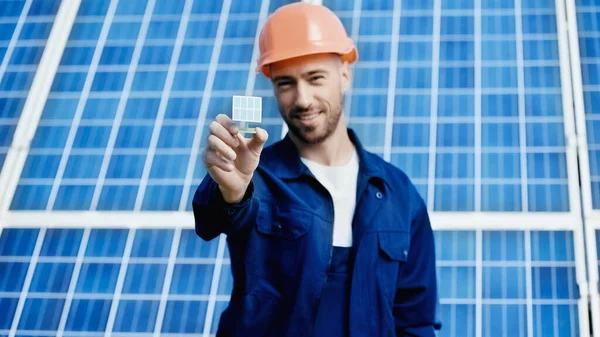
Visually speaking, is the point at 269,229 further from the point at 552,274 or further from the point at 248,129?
the point at 552,274

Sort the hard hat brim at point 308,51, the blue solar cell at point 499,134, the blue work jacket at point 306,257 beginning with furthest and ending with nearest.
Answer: the blue solar cell at point 499,134, the hard hat brim at point 308,51, the blue work jacket at point 306,257

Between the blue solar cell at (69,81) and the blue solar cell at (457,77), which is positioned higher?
the blue solar cell at (457,77)

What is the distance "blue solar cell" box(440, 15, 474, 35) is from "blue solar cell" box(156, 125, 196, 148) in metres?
1.29

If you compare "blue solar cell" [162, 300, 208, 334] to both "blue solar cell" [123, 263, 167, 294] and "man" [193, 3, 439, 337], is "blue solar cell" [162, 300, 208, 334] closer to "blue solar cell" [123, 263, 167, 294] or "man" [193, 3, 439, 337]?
"blue solar cell" [123, 263, 167, 294]

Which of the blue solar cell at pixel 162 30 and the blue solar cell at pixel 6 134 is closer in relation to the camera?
the blue solar cell at pixel 6 134

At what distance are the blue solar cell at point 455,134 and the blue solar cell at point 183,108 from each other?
1.12 m

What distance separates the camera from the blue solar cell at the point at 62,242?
4398 millimetres

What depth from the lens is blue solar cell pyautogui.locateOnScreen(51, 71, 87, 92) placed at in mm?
4938

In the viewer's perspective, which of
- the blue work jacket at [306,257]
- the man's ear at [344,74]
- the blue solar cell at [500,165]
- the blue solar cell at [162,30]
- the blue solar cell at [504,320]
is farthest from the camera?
the blue solar cell at [162,30]

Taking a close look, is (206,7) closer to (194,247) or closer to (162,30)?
(162,30)

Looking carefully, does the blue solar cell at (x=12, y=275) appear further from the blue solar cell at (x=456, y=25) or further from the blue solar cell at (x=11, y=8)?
the blue solar cell at (x=456, y=25)

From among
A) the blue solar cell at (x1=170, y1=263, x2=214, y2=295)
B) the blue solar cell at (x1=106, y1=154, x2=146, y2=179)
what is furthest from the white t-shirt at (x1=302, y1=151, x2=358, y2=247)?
the blue solar cell at (x1=106, y1=154, x2=146, y2=179)

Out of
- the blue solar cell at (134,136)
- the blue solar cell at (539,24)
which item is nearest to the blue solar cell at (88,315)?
the blue solar cell at (134,136)

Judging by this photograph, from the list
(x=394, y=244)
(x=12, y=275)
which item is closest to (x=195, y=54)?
(x=12, y=275)
